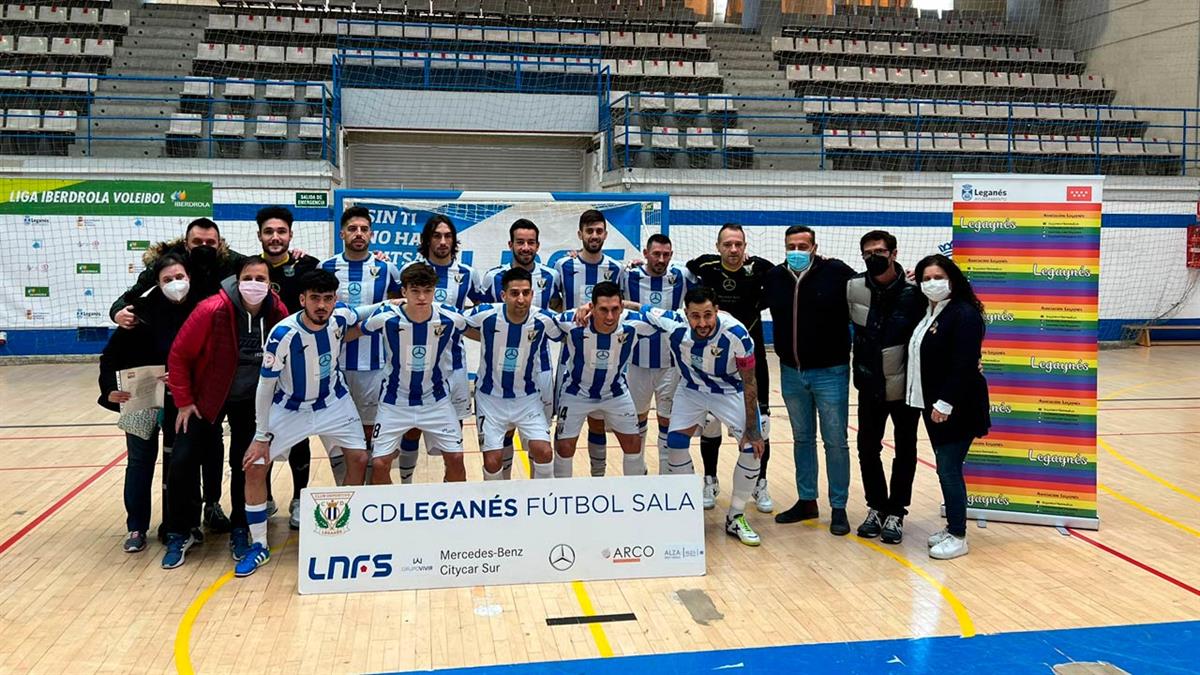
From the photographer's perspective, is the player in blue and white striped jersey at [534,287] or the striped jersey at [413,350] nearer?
the striped jersey at [413,350]

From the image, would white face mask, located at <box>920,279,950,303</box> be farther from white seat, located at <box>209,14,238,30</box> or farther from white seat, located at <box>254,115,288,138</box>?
white seat, located at <box>209,14,238,30</box>

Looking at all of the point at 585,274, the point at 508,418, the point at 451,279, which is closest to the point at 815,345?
the point at 585,274

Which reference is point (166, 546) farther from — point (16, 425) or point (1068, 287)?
point (1068, 287)

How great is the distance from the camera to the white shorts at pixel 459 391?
6270 millimetres

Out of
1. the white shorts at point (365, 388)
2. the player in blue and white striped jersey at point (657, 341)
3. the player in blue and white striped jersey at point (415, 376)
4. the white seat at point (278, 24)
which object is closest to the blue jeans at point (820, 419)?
the player in blue and white striped jersey at point (657, 341)

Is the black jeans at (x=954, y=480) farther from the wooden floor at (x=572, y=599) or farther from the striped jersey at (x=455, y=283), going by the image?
the striped jersey at (x=455, y=283)

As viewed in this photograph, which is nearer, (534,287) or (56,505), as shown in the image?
(534,287)

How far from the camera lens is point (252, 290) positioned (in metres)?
5.51

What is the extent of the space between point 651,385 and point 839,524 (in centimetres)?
165

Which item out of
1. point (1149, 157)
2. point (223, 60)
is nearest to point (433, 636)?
point (223, 60)

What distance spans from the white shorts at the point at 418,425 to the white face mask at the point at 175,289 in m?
1.39

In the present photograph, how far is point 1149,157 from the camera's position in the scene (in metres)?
18.3

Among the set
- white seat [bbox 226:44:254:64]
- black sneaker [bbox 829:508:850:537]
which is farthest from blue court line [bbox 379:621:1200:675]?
white seat [bbox 226:44:254:64]

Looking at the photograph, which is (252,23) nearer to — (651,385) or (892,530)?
(651,385)
